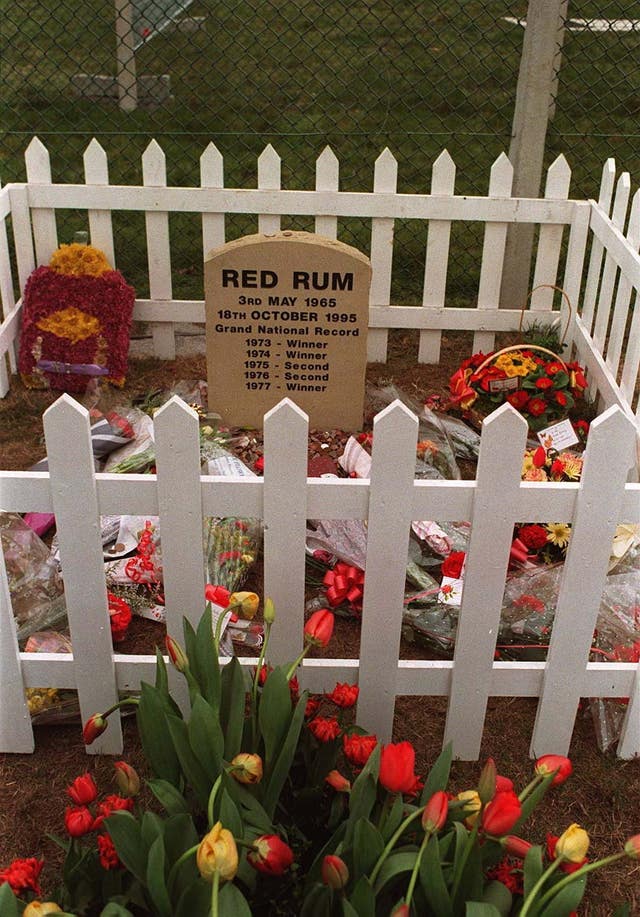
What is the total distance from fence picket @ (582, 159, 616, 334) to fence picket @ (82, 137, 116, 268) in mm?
2110

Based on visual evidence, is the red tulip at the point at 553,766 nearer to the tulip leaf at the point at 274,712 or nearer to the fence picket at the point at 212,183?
the tulip leaf at the point at 274,712

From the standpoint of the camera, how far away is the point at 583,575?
7.57 ft

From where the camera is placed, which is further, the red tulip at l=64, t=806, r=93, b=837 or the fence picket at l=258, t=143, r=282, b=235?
the fence picket at l=258, t=143, r=282, b=235

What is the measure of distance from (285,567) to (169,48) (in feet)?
→ 25.7

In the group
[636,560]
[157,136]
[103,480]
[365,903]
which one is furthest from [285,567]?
[157,136]

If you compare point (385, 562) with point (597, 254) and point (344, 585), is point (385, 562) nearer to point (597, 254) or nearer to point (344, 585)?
point (344, 585)

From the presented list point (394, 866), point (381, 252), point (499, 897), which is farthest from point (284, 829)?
point (381, 252)

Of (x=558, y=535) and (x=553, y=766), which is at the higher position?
(x=553, y=766)

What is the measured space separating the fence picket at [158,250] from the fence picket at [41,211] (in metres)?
0.42

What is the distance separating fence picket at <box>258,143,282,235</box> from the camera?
4.48 meters

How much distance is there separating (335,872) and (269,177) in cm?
347

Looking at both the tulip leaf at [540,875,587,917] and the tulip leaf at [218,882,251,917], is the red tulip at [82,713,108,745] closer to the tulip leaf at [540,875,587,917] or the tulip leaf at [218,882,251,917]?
the tulip leaf at [218,882,251,917]

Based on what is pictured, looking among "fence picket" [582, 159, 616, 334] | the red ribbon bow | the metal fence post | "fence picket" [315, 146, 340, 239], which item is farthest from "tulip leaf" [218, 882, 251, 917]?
the metal fence post

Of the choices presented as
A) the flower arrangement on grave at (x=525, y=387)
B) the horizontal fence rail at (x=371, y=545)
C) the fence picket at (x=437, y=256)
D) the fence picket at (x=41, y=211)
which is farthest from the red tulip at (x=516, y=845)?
the fence picket at (x=41, y=211)
